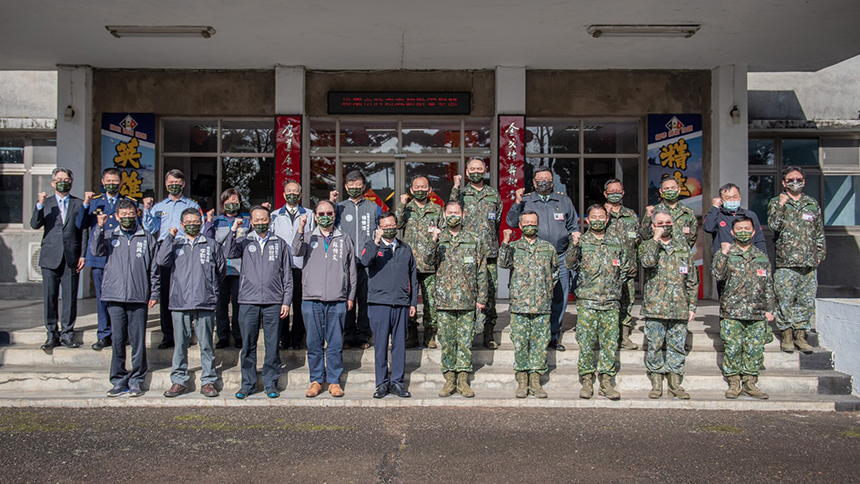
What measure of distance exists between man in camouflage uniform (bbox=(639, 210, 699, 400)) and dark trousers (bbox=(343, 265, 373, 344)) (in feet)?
9.62

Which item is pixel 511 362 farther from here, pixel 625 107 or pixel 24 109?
pixel 24 109

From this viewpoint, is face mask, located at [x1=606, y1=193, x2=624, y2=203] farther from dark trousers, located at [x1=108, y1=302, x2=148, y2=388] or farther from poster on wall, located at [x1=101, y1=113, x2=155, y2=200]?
poster on wall, located at [x1=101, y1=113, x2=155, y2=200]

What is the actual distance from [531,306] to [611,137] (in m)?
5.89

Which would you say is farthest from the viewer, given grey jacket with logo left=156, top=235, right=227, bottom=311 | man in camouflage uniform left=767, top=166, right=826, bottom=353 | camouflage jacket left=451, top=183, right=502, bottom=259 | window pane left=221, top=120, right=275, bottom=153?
window pane left=221, top=120, right=275, bottom=153

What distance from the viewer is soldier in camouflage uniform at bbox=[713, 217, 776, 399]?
607 cm

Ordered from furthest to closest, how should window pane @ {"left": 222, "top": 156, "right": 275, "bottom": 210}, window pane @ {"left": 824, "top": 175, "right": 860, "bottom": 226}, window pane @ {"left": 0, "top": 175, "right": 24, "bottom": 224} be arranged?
window pane @ {"left": 0, "top": 175, "right": 24, "bottom": 224}
window pane @ {"left": 824, "top": 175, "right": 860, "bottom": 226}
window pane @ {"left": 222, "top": 156, "right": 275, "bottom": 210}

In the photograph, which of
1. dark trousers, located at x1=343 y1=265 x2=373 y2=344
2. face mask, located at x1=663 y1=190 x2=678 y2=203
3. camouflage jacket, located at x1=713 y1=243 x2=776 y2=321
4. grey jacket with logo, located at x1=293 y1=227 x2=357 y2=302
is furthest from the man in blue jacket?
camouflage jacket, located at x1=713 y1=243 x2=776 y2=321

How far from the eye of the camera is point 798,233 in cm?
682

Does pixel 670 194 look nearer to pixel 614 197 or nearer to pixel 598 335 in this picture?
pixel 614 197

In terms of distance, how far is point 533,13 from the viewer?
26.6 ft

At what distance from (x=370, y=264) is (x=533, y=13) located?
4.26m

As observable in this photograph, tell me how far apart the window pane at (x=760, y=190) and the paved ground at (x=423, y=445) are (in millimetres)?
6316

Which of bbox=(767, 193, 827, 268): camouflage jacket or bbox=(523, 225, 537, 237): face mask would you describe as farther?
bbox=(767, 193, 827, 268): camouflage jacket

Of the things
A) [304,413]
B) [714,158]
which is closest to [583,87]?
[714,158]
